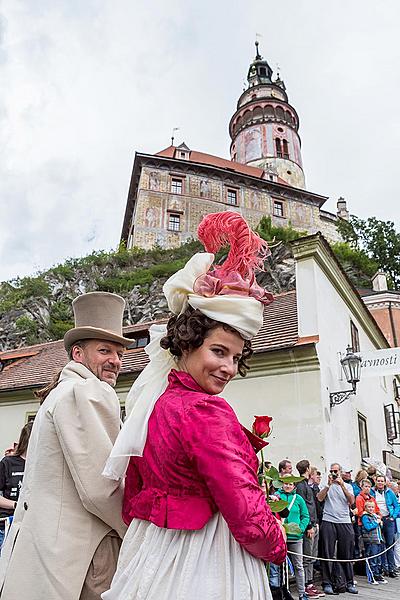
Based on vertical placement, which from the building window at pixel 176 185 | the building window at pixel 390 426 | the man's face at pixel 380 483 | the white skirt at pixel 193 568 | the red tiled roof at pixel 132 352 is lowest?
the white skirt at pixel 193 568

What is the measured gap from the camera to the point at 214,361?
1935mm

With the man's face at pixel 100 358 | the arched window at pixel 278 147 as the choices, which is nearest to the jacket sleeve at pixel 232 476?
the man's face at pixel 100 358

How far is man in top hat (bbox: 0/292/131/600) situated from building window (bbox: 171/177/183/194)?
45.8m

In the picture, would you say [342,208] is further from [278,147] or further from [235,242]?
[235,242]

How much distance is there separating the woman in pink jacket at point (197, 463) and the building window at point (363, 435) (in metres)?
13.0

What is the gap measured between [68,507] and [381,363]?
34.5ft

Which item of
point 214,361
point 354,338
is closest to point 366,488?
point 354,338

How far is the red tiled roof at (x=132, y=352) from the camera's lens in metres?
11.9

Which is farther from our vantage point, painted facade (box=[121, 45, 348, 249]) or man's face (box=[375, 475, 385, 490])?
painted facade (box=[121, 45, 348, 249])

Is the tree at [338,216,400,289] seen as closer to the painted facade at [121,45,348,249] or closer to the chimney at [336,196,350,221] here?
the painted facade at [121,45,348,249]

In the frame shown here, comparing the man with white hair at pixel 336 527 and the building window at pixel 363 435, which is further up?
the building window at pixel 363 435

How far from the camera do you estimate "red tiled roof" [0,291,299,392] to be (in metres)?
11.9

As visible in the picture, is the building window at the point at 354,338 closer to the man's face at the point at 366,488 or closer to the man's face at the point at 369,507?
the man's face at the point at 366,488

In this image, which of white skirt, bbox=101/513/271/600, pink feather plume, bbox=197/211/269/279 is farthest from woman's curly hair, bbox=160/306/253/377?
white skirt, bbox=101/513/271/600
